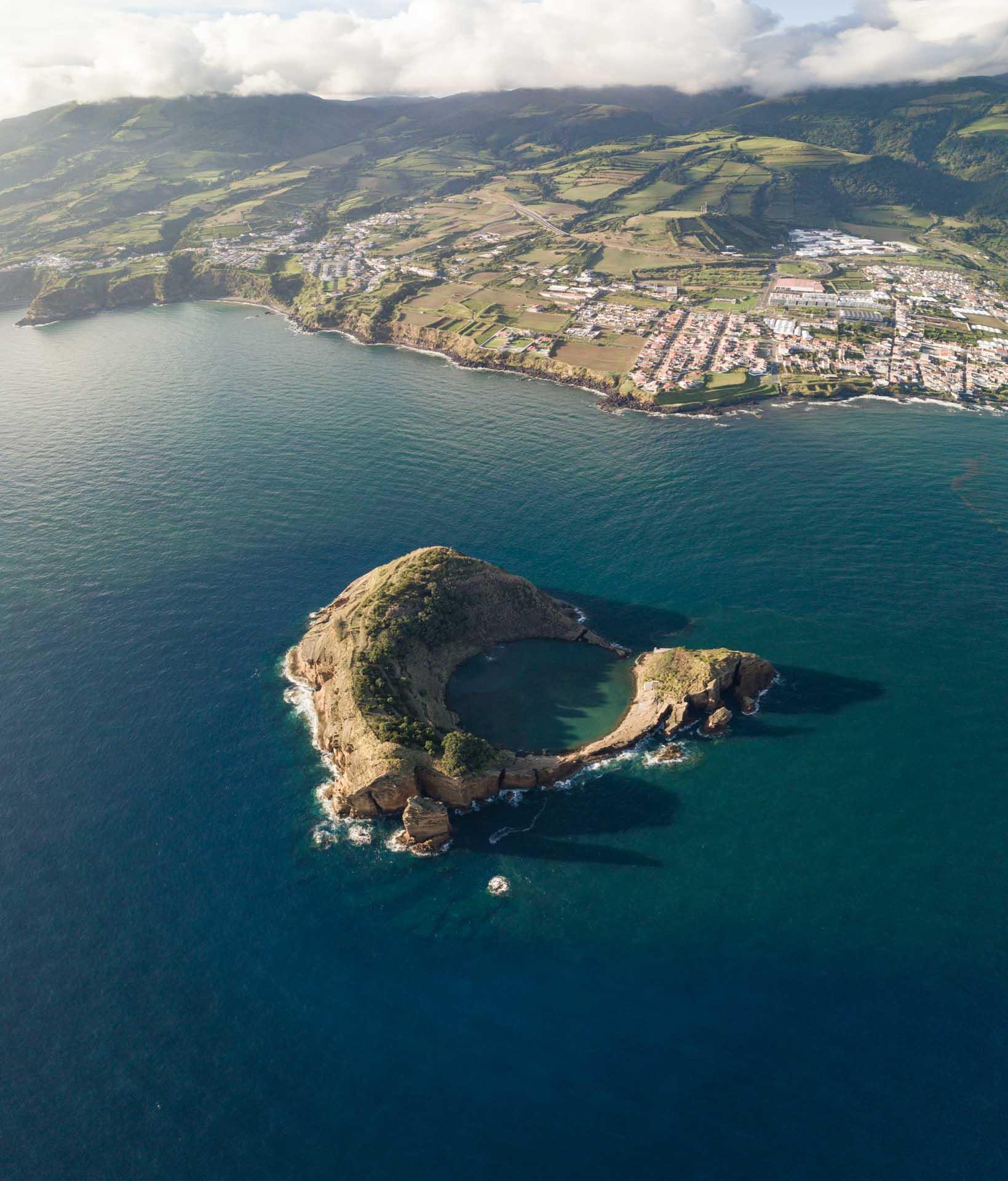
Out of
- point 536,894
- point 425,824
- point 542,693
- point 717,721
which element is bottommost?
point 536,894

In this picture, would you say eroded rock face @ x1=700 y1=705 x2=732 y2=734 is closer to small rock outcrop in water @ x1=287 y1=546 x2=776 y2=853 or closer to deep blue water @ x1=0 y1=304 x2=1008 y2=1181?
small rock outcrop in water @ x1=287 y1=546 x2=776 y2=853

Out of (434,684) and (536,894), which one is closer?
(536,894)

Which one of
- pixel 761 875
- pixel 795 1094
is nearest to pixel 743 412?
pixel 761 875

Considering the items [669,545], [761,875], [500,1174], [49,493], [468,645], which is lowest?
[500,1174]

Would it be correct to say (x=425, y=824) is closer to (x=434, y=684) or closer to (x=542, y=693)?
(x=434, y=684)

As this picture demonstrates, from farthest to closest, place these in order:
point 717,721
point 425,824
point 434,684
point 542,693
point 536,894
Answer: point 542,693 → point 434,684 → point 717,721 → point 425,824 → point 536,894

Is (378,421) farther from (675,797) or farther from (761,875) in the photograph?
(761,875)

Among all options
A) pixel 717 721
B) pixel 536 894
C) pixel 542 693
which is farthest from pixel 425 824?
pixel 717 721

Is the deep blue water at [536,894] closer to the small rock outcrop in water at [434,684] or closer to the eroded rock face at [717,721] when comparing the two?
the eroded rock face at [717,721]
